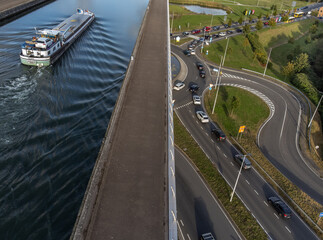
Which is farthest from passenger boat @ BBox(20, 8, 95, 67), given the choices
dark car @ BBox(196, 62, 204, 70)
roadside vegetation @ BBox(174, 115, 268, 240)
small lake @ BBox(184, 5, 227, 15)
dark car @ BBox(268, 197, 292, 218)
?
small lake @ BBox(184, 5, 227, 15)

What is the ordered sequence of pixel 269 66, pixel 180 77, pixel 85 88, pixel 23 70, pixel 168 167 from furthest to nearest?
pixel 269 66
pixel 180 77
pixel 23 70
pixel 85 88
pixel 168 167

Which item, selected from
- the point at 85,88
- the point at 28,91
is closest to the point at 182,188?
the point at 85,88

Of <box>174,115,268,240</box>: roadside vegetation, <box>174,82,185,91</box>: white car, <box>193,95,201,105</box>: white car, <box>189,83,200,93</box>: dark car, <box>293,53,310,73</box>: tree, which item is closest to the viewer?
<box>174,115,268,240</box>: roadside vegetation

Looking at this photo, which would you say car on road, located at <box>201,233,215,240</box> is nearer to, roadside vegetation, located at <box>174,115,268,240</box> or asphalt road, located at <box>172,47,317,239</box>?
roadside vegetation, located at <box>174,115,268,240</box>

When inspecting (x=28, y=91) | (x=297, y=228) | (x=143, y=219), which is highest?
(x=143, y=219)

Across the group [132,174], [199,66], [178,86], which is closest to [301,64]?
[199,66]

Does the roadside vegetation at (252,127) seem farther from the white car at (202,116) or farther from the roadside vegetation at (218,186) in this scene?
the roadside vegetation at (218,186)

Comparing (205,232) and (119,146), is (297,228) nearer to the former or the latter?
(205,232)

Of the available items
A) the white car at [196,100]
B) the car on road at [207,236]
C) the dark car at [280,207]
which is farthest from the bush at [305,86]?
the car on road at [207,236]
